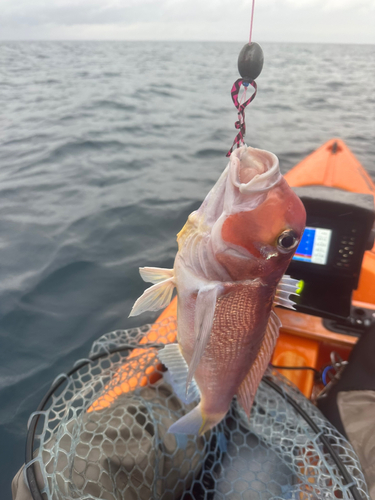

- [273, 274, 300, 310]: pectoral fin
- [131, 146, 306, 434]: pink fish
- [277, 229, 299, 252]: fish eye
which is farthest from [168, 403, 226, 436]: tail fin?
[277, 229, 299, 252]: fish eye

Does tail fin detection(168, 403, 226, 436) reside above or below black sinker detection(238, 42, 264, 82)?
below

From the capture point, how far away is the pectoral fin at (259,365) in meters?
1.49

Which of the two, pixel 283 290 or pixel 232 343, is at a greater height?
pixel 283 290

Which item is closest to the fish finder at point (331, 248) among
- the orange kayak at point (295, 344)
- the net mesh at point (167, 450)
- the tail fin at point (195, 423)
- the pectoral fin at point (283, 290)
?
the orange kayak at point (295, 344)

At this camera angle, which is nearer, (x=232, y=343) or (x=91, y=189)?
(x=232, y=343)

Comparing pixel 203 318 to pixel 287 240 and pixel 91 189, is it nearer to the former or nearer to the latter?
pixel 287 240

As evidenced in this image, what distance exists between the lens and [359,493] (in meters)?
1.31

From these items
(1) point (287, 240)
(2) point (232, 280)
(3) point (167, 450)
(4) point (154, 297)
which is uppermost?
(1) point (287, 240)

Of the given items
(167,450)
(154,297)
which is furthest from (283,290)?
(167,450)

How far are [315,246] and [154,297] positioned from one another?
4.78 ft

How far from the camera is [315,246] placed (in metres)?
2.37

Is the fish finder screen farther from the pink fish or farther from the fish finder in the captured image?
the pink fish

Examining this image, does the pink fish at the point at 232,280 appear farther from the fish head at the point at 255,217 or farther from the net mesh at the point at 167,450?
the net mesh at the point at 167,450

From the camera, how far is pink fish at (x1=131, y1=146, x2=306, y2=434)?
1116mm
